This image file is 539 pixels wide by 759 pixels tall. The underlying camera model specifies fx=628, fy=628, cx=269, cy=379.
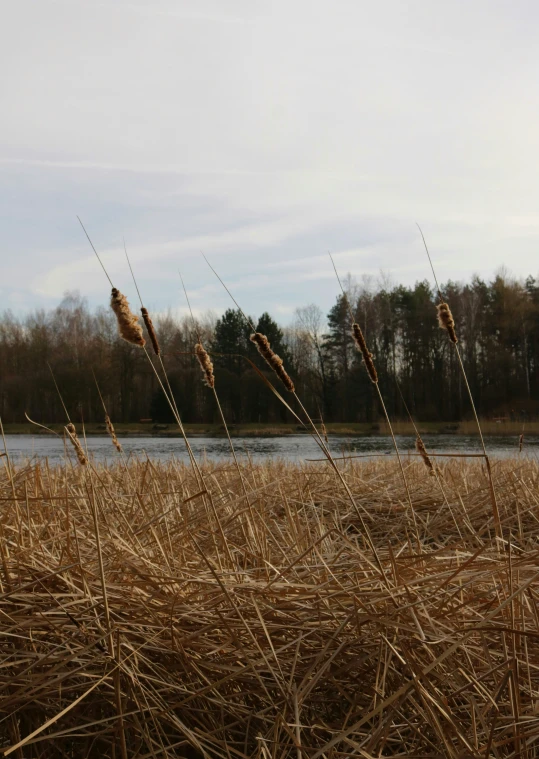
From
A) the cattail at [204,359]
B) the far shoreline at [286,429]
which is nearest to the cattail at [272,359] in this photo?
the cattail at [204,359]

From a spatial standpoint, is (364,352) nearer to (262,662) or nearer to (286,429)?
(262,662)

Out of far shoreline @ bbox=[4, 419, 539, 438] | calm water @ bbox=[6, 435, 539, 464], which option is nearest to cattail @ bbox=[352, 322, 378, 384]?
calm water @ bbox=[6, 435, 539, 464]

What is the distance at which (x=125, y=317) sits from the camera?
1389mm

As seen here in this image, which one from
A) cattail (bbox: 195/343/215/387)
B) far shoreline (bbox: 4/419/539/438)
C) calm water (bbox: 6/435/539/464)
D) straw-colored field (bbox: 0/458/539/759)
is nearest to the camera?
straw-colored field (bbox: 0/458/539/759)

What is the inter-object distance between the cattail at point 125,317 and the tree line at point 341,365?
26740mm

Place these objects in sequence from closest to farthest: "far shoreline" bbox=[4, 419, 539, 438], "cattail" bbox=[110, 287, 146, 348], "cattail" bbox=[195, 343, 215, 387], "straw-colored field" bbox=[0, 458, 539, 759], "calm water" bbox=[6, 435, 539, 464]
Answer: "straw-colored field" bbox=[0, 458, 539, 759]
"cattail" bbox=[110, 287, 146, 348]
"cattail" bbox=[195, 343, 215, 387]
"calm water" bbox=[6, 435, 539, 464]
"far shoreline" bbox=[4, 419, 539, 438]

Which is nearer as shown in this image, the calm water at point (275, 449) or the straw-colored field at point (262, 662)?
the straw-colored field at point (262, 662)

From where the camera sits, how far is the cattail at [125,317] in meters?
1.39

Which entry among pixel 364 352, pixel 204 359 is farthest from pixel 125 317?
pixel 364 352

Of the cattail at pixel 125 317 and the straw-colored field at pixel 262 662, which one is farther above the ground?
the cattail at pixel 125 317

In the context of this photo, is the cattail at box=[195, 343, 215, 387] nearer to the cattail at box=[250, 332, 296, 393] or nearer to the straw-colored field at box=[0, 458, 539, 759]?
the cattail at box=[250, 332, 296, 393]

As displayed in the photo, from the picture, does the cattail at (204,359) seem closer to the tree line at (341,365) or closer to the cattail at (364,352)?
the cattail at (364,352)

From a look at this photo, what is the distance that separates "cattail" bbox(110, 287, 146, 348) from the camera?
4.56ft

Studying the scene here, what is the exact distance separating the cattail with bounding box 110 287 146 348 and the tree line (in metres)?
26.7
